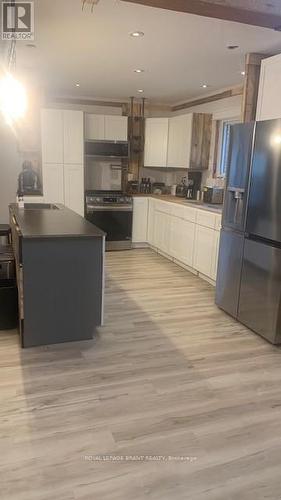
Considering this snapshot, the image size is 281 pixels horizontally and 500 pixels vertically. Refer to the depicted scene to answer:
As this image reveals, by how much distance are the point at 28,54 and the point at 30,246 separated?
2.27m

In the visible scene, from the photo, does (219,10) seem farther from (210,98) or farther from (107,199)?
(107,199)

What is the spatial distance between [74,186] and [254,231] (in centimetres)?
337

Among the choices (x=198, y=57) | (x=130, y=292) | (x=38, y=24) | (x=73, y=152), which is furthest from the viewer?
(x=73, y=152)

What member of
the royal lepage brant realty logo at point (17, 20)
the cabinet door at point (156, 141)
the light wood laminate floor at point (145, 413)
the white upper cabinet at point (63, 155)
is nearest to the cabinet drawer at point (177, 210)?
the cabinet door at point (156, 141)

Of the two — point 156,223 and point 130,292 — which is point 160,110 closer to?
point 156,223

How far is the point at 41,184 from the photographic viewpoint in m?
5.80

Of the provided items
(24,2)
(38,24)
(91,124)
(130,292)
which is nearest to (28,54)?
(38,24)

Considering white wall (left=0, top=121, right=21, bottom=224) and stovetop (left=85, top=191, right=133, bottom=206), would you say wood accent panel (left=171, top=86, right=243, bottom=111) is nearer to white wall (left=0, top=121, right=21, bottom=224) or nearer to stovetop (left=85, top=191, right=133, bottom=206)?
stovetop (left=85, top=191, right=133, bottom=206)

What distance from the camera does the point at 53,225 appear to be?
3102mm

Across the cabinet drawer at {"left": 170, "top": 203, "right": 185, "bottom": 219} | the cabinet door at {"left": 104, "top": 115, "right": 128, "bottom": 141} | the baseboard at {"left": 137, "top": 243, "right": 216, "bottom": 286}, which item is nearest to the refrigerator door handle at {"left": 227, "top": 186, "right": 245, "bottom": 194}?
the baseboard at {"left": 137, "top": 243, "right": 216, "bottom": 286}

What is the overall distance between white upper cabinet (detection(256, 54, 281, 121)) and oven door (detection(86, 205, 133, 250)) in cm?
284

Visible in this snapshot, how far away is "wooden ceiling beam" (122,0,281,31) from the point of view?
2096 mm

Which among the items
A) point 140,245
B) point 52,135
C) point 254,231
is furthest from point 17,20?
point 140,245

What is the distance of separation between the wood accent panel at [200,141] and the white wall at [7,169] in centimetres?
263
